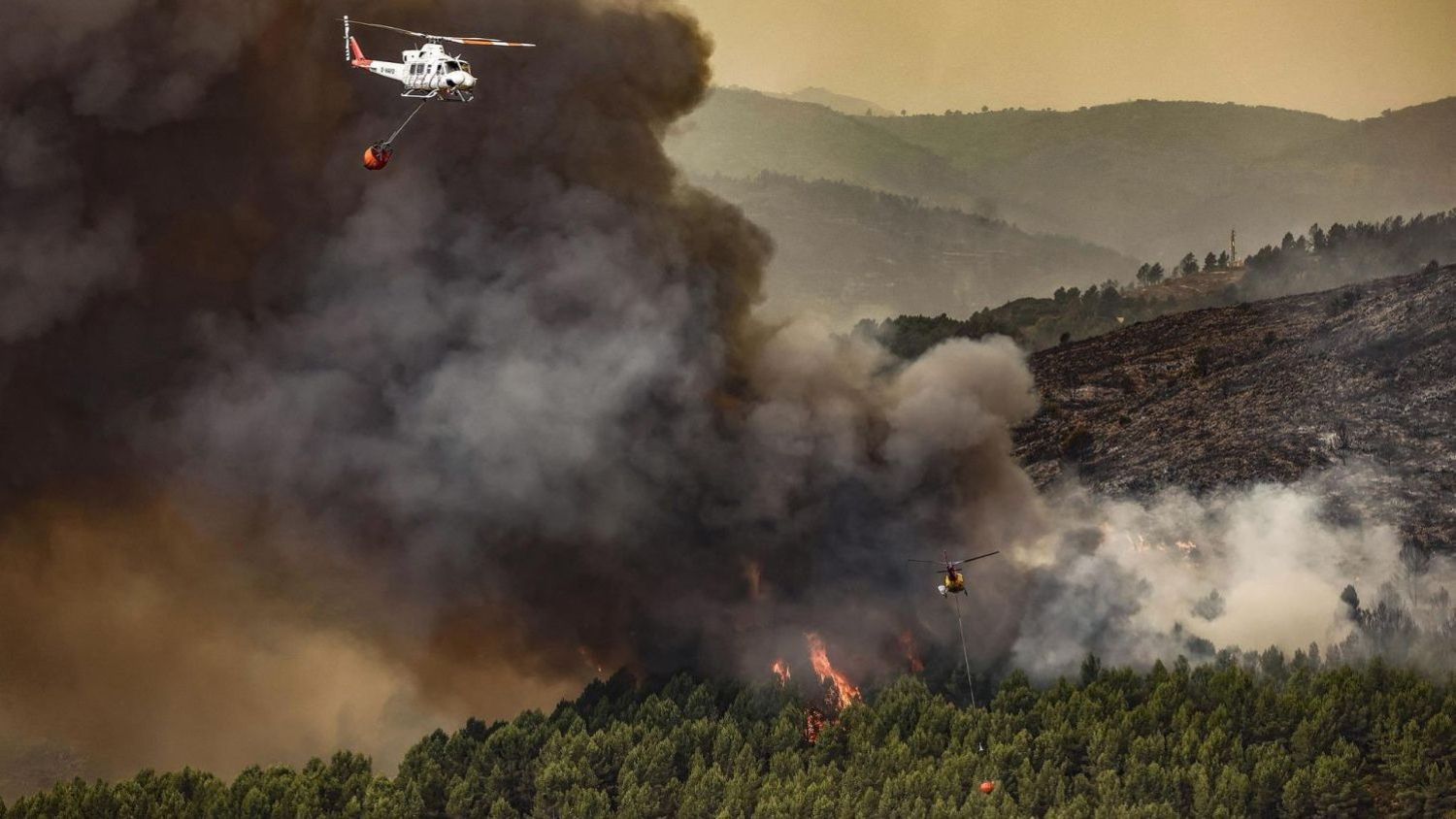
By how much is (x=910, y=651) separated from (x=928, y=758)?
14.8 metres

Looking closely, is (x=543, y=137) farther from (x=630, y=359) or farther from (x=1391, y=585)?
(x=1391, y=585)

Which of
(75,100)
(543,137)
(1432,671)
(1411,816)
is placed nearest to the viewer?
(1411,816)

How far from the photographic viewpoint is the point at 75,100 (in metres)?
91.9

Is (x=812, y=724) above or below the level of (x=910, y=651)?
below

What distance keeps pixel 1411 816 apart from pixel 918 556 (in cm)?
3124

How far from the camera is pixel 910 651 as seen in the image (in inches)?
3720

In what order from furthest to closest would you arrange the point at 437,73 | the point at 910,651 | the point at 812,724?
1. the point at 910,651
2. the point at 812,724
3. the point at 437,73

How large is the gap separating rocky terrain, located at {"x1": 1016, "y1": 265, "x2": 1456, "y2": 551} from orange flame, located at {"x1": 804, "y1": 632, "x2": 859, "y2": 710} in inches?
1224

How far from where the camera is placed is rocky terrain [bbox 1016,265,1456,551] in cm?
11388

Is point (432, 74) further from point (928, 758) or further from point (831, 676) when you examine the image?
point (831, 676)

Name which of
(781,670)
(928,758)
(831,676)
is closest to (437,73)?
(781,670)

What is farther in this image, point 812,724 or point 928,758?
point 812,724

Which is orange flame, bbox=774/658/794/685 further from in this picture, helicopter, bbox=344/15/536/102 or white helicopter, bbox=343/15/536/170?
helicopter, bbox=344/15/536/102

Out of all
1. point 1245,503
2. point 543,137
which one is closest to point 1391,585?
point 1245,503
